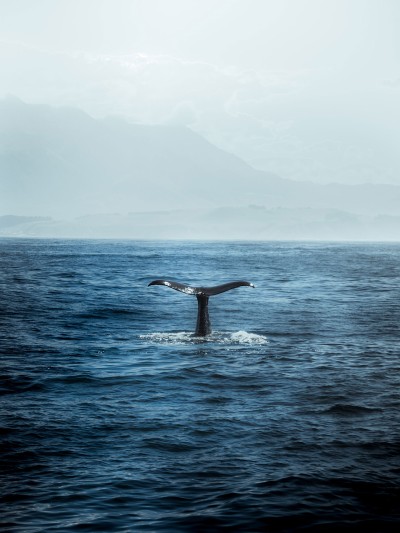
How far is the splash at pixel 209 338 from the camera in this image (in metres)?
20.1

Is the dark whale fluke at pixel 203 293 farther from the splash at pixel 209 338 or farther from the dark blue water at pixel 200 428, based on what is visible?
the dark blue water at pixel 200 428

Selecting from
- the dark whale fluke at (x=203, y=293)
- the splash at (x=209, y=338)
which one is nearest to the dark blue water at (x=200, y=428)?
the splash at (x=209, y=338)

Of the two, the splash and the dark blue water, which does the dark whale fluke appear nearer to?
the splash

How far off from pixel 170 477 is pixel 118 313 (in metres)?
19.9

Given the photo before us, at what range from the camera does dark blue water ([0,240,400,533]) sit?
319 inches

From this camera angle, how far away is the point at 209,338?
2062 centimetres

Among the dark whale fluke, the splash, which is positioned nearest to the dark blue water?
the splash

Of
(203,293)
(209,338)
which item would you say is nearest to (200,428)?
(203,293)

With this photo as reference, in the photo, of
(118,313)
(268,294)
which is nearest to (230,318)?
(118,313)

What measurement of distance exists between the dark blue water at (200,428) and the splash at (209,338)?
0.09 m

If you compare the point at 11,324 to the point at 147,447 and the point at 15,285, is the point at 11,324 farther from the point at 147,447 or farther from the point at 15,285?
the point at 15,285

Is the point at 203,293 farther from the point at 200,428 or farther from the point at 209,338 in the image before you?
the point at 200,428

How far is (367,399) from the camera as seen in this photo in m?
13.1

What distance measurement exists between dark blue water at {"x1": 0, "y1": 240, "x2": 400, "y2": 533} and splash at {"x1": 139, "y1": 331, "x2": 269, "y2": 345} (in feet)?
0.30
